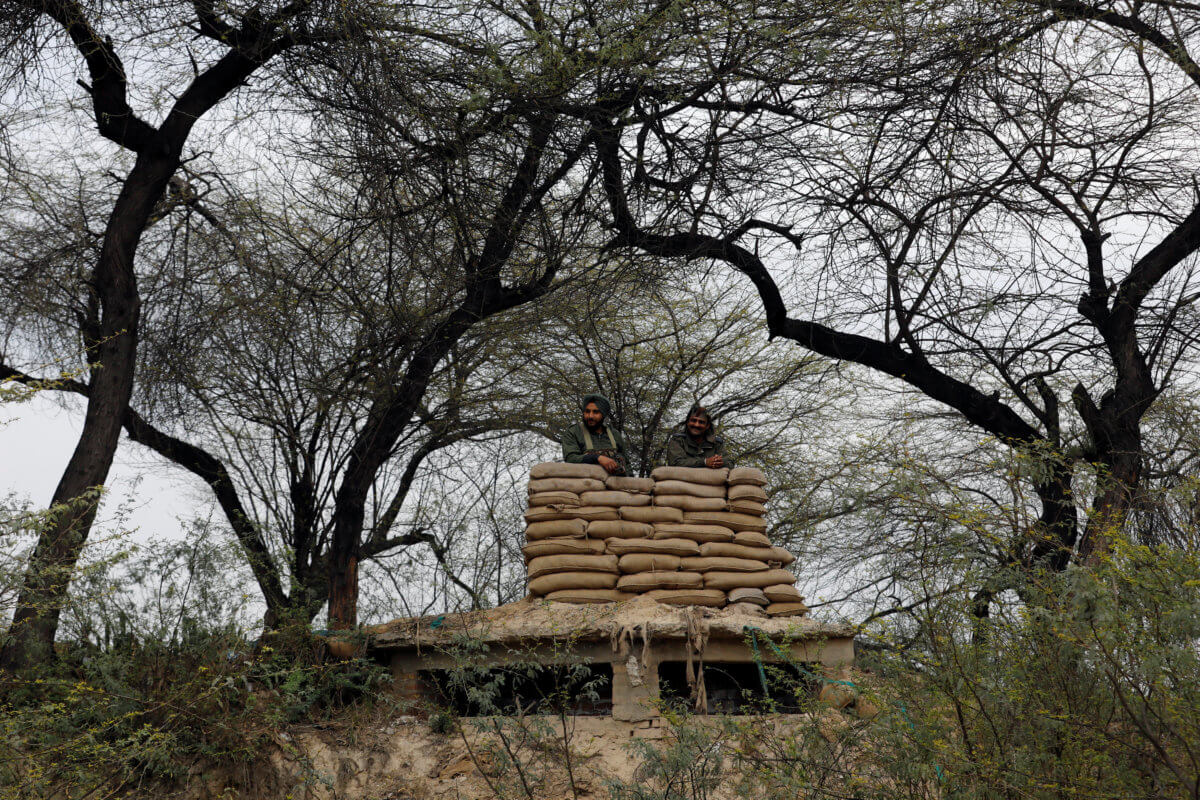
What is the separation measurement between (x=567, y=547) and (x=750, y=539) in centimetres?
170

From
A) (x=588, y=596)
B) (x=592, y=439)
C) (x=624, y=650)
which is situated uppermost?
(x=592, y=439)

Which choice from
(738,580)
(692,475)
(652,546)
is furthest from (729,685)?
(692,475)

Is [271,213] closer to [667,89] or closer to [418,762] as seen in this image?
[667,89]

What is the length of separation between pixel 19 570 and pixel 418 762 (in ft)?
10.2

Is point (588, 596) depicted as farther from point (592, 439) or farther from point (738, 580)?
point (592, 439)

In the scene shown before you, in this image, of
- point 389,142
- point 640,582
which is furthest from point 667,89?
point 640,582

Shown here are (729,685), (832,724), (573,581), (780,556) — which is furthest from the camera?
(780,556)

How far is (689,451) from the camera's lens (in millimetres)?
10492

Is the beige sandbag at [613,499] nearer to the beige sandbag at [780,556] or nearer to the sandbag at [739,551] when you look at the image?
the sandbag at [739,551]

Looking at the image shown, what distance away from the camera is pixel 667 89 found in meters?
9.67

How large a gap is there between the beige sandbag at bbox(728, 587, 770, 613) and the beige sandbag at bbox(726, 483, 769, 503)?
2.84ft

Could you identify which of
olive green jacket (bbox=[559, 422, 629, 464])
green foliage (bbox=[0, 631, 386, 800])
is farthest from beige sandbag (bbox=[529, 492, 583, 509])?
green foliage (bbox=[0, 631, 386, 800])

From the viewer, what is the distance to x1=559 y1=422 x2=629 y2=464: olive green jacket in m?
10.1

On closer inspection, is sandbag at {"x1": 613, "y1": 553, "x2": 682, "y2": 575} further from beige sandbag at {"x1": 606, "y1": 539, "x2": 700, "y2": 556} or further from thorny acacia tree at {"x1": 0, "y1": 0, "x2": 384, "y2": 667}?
thorny acacia tree at {"x1": 0, "y1": 0, "x2": 384, "y2": 667}
